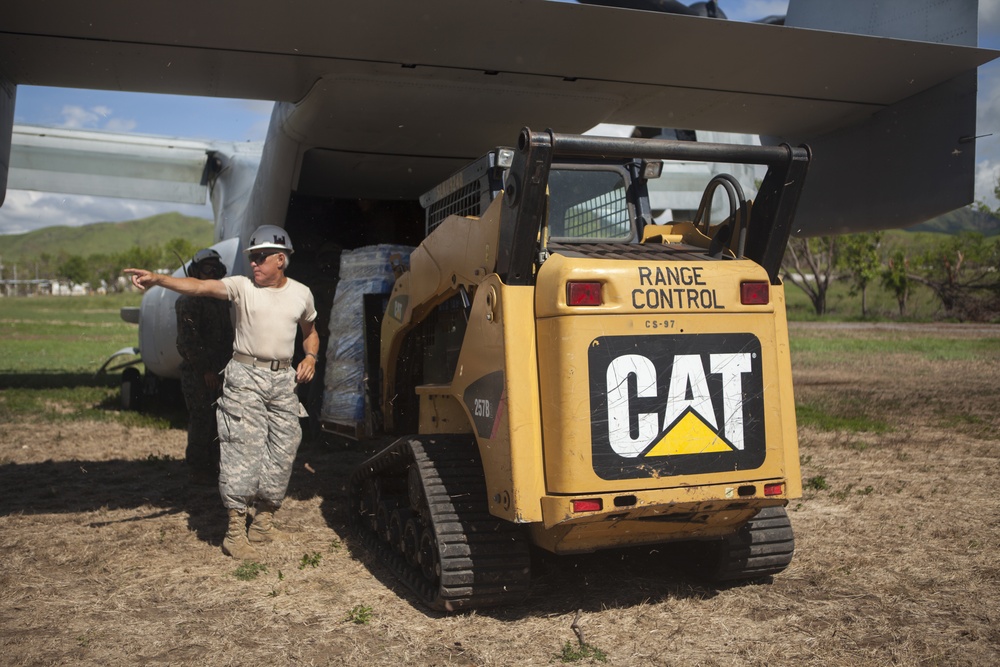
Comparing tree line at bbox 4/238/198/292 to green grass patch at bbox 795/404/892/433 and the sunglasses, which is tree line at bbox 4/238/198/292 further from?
the sunglasses

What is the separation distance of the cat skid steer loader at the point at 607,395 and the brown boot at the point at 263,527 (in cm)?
144

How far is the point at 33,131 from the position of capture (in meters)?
15.9

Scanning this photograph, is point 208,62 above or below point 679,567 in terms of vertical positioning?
above

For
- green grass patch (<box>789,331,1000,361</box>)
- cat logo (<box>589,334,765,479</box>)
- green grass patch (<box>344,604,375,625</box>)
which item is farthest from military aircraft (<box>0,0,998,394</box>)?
green grass patch (<box>789,331,1000,361</box>)

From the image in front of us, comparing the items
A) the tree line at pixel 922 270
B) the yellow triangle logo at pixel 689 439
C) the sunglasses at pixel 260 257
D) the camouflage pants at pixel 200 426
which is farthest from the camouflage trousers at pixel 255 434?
the tree line at pixel 922 270

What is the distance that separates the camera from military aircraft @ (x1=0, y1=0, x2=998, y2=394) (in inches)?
241

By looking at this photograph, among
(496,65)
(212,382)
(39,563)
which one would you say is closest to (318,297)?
(212,382)

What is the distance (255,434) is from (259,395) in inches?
9.9

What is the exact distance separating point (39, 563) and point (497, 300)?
3399 mm

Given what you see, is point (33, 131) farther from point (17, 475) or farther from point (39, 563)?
point (39, 563)

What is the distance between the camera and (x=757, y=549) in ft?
16.3

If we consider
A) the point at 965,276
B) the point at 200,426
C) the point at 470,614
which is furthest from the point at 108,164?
the point at 965,276

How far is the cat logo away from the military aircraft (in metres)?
2.86

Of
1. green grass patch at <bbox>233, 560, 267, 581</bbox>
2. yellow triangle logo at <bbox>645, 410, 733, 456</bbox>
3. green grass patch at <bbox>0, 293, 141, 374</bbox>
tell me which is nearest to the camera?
yellow triangle logo at <bbox>645, 410, 733, 456</bbox>
